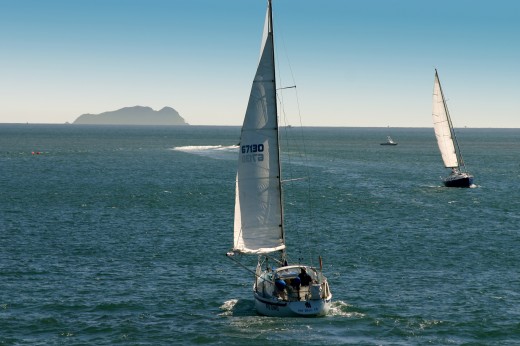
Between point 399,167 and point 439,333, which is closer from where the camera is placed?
point 439,333

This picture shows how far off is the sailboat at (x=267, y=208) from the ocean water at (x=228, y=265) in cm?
133

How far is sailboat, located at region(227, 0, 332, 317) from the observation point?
3666 centimetres

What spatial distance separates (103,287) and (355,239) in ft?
91.2

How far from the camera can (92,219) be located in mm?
73625

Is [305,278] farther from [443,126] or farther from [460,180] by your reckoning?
[443,126]

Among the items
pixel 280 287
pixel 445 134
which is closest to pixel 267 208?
pixel 280 287

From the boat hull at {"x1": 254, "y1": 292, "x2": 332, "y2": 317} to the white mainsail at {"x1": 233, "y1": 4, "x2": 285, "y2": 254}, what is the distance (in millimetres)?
3449

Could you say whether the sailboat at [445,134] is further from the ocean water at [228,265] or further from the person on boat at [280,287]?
the person on boat at [280,287]

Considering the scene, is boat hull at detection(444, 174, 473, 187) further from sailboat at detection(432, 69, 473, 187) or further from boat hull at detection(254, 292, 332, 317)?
boat hull at detection(254, 292, 332, 317)

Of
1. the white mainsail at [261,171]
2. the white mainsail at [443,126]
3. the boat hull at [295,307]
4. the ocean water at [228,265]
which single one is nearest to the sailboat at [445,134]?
the white mainsail at [443,126]

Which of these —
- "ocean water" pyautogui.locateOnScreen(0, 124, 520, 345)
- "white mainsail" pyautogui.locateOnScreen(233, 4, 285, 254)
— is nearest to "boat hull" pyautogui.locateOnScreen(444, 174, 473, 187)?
"ocean water" pyautogui.locateOnScreen(0, 124, 520, 345)

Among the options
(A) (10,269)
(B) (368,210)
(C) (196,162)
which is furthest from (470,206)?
(C) (196,162)

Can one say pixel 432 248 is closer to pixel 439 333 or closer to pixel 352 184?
pixel 439 333

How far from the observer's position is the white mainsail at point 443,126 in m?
110
